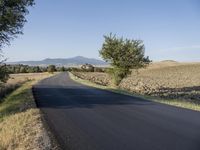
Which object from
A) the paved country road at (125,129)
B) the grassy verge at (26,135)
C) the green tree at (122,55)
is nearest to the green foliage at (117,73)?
the green tree at (122,55)

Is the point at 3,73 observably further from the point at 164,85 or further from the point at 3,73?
→ the point at 164,85

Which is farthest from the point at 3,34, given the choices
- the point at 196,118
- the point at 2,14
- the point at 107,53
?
the point at 107,53

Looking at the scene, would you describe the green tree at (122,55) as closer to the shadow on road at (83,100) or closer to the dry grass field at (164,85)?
the dry grass field at (164,85)

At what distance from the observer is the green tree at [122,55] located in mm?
46781

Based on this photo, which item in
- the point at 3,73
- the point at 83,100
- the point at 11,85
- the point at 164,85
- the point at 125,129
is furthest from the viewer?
the point at 164,85

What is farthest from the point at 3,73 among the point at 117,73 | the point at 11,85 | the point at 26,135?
the point at 117,73

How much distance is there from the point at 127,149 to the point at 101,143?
1057 millimetres

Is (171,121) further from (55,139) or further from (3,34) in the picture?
(3,34)

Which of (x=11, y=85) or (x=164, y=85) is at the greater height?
(x=11, y=85)

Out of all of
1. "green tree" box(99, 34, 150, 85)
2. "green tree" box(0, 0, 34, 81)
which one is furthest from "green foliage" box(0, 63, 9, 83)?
"green tree" box(99, 34, 150, 85)

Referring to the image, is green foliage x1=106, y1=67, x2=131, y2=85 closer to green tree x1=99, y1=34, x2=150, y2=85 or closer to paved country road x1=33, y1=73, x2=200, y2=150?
Answer: green tree x1=99, y1=34, x2=150, y2=85

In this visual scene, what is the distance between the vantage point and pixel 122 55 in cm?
4744

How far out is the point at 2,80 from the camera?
26.1 meters

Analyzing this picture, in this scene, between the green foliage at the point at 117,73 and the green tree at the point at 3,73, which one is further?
the green foliage at the point at 117,73
